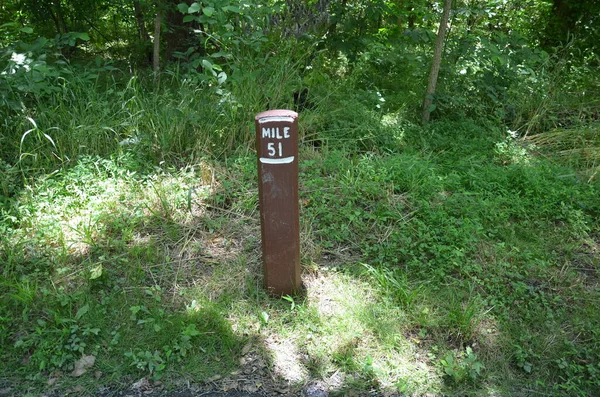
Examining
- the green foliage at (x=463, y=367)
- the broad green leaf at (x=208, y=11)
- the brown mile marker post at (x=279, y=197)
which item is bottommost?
the green foliage at (x=463, y=367)

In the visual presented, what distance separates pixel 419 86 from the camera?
A: 21.3 ft

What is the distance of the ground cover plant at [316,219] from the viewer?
313cm

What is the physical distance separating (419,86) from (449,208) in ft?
9.07

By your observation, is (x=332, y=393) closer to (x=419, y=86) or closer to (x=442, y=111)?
(x=442, y=111)

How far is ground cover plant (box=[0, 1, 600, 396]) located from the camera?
3.13 m

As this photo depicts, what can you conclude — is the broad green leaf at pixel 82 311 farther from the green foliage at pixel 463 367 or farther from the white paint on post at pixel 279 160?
the green foliage at pixel 463 367

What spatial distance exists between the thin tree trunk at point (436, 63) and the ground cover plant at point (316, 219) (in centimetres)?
10

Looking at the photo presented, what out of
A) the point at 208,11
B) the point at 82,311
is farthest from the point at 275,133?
the point at 208,11

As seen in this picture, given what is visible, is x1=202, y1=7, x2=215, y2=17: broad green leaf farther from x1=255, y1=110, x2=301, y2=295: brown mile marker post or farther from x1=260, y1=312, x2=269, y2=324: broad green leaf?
x1=260, y1=312, x2=269, y2=324: broad green leaf

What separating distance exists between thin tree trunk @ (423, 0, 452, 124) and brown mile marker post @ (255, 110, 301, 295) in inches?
126

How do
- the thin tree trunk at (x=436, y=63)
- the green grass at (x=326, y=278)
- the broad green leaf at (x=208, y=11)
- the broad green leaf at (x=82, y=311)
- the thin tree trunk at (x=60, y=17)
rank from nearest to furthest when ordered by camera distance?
the green grass at (x=326, y=278)
the broad green leaf at (x=82, y=311)
the broad green leaf at (x=208, y=11)
the thin tree trunk at (x=436, y=63)
the thin tree trunk at (x=60, y=17)

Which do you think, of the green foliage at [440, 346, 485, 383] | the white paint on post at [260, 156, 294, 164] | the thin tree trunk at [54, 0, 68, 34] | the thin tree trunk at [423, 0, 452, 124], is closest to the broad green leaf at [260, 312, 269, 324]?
the white paint on post at [260, 156, 294, 164]

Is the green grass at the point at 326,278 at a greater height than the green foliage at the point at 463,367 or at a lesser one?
greater

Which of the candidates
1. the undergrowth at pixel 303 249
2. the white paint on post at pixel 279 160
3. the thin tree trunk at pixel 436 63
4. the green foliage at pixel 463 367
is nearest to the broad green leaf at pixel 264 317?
the undergrowth at pixel 303 249
